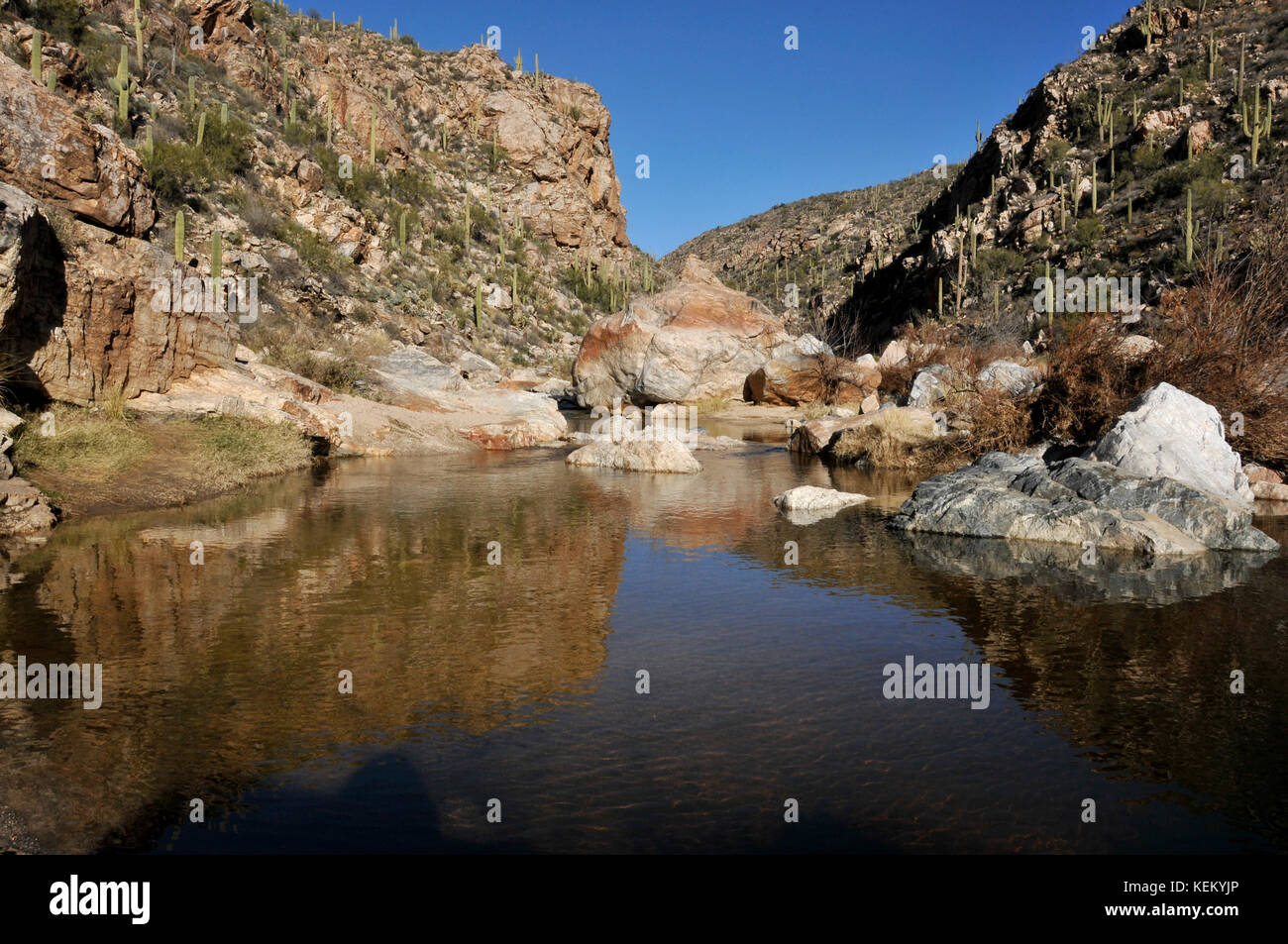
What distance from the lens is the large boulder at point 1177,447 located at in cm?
1025

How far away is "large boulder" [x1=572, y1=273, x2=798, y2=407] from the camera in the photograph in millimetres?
28656

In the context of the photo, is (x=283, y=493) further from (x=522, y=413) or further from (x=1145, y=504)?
(x=1145, y=504)

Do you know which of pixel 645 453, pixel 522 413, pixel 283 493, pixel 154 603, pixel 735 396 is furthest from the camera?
pixel 735 396

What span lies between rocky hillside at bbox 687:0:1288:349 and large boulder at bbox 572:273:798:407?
253 inches

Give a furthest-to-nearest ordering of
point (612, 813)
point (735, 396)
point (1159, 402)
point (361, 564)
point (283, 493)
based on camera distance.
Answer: point (735, 396) < point (283, 493) < point (1159, 402) < point (361, 564) < point (612, 813)

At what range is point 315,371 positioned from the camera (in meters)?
19.8

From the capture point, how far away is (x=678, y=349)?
28719 mm

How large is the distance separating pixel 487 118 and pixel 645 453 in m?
60.4

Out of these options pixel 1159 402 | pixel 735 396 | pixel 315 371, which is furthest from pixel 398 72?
pixel 1159 402

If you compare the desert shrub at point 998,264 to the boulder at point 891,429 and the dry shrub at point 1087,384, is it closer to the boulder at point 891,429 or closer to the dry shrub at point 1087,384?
the boulder at point 891,429

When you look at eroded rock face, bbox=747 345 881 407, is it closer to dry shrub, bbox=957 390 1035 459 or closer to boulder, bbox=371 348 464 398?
boulder, bbox=371 348 464 398

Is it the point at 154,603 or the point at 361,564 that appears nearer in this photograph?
the point at 154,603
